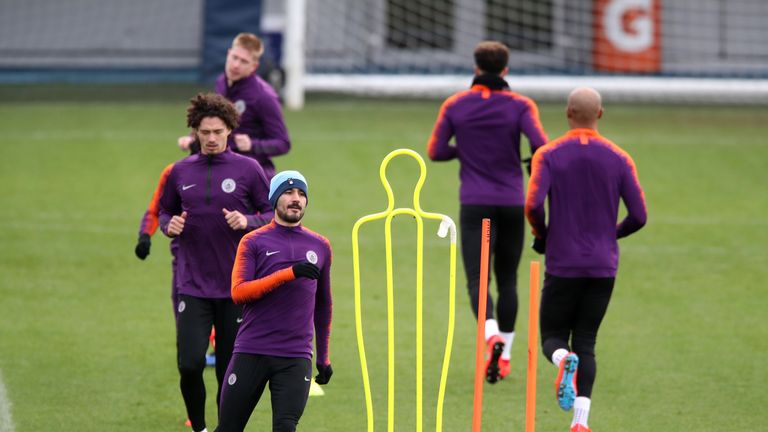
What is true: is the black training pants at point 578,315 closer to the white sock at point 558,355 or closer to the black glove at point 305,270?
the white sock at point 558,355

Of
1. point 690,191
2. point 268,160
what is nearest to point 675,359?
point 268,160

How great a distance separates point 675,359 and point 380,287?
3.30 metres

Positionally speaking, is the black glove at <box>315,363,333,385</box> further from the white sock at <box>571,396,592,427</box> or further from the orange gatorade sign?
the orange gatorade sign

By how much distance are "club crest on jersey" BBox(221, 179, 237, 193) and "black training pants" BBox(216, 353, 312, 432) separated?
131 centimetres

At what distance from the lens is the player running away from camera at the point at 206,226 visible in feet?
25.8

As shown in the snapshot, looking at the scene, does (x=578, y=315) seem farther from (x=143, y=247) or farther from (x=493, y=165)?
(x=143, y=247)

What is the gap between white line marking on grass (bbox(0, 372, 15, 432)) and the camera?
27.9 ft

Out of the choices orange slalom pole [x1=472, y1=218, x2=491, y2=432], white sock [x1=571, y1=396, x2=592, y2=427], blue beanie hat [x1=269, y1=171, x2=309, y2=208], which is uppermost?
blue beanie hat [x1=269, y1=171, x2=309, y2=208]

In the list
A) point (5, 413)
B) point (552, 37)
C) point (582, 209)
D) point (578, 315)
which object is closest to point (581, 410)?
point (578, 315)

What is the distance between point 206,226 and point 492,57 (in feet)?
9.04

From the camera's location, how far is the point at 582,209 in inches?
309

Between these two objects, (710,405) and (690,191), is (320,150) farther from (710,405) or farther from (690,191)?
(710,405)

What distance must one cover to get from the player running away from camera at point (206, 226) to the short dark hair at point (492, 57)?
2336 mm

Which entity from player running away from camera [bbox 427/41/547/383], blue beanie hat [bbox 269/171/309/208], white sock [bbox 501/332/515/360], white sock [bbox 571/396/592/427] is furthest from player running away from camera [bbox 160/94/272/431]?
white sock [bbox 501/332/515/360]
